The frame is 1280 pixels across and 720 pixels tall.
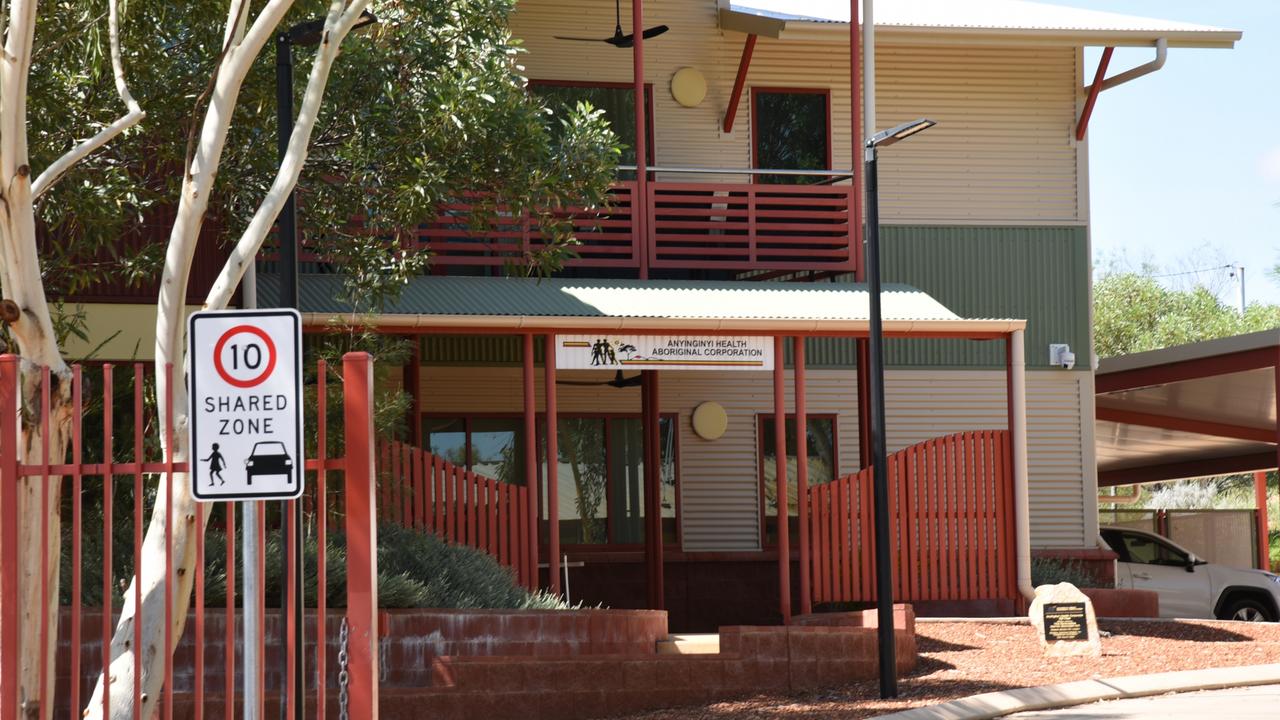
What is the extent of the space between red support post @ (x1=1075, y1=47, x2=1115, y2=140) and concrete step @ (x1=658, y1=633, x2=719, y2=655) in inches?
391

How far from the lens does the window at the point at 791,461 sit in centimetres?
1997

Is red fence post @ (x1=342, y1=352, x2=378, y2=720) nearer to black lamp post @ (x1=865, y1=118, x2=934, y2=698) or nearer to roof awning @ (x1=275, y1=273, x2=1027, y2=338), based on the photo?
black lamp post @ (x1=865, y1=118, x2=934, y2=698)

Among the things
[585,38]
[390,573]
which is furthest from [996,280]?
[390,573]

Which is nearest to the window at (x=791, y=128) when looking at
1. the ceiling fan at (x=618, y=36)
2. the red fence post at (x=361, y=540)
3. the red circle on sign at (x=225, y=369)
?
the ceiling fan at (x=618, y=36)

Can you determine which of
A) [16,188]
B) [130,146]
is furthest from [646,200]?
[16,188]

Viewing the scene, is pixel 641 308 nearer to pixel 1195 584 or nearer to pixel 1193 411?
pixel 1195 584

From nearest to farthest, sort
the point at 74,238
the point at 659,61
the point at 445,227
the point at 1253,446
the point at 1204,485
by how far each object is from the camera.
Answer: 1. the point at 74,238
2. the point at 445,227
3. the point at 659,61
4. the point at 1253,446
5. the point at 1204,485

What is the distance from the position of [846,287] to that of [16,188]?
11.0 meters

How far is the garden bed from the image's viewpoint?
12609 mm

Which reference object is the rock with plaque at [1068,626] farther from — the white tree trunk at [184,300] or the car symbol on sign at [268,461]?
the car symbol on sign at [268,461]

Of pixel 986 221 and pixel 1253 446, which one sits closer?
pixel 986 221

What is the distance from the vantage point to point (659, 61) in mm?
20109

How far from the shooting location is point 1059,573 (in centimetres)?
1847

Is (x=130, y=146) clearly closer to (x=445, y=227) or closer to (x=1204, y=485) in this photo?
(x=445, y=227)
